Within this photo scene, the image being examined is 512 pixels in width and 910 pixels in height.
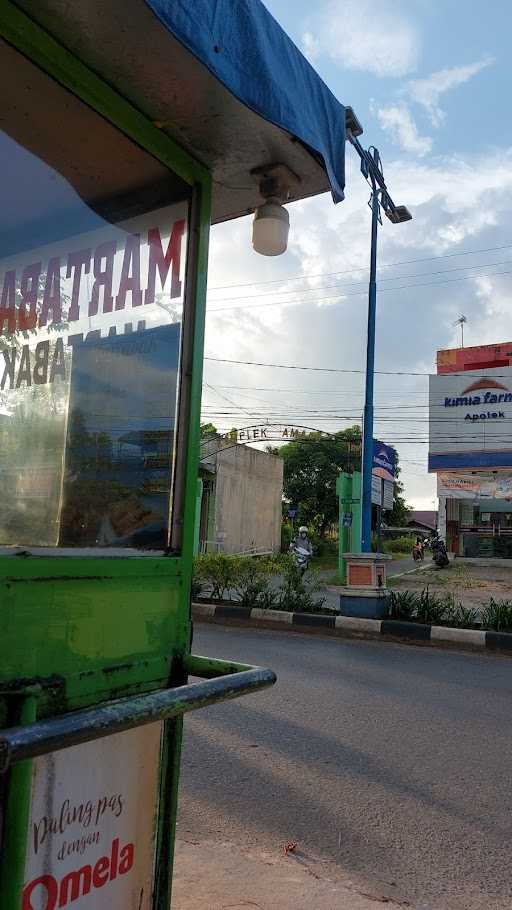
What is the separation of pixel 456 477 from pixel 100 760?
80.3 feet

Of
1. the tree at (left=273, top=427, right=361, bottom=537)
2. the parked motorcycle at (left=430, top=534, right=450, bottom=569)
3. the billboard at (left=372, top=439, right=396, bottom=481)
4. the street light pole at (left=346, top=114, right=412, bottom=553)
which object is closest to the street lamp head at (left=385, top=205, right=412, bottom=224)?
the street light pole at (left=346, top=114, right=412, bottom=553)

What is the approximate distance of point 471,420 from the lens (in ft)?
79.8

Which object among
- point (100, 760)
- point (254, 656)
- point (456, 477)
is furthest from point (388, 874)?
point (456, 477)

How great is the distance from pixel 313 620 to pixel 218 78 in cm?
759

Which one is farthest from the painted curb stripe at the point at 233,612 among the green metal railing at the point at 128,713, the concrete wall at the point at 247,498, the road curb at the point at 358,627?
the concrete wall at the point at 247,498

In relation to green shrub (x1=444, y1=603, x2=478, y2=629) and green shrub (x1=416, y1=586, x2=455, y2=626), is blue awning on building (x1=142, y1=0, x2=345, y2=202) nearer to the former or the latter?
green shrub (x1=444, y1=603, x2=478, y2=629)

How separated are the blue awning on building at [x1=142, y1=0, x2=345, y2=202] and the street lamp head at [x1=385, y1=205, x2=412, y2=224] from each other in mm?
11156

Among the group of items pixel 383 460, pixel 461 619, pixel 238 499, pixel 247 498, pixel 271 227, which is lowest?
pixel 461 619

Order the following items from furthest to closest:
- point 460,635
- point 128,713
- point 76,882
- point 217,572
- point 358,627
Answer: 1. point 217,572
2. point 358,627
3. point 460,635
4. point 76,882
5. point 128,713

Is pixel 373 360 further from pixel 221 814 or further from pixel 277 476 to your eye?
pixel 277 476

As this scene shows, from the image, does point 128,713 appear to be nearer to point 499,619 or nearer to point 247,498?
point 499,619

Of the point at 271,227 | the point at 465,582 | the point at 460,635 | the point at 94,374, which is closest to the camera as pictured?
the point at 94,374

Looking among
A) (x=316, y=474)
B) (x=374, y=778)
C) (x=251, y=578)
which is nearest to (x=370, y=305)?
(x=251, y=578)

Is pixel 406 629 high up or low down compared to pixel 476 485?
down
